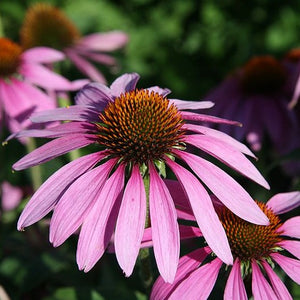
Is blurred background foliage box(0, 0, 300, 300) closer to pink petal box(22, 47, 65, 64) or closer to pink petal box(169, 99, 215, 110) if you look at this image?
pink petal box(22, 47, 65, 64)

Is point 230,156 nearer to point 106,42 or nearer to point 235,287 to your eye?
point 235,287

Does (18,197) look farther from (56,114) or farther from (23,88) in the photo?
(56,114)

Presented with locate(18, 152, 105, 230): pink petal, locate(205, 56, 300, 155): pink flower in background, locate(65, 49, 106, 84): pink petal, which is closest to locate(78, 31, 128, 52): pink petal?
locate(65, 49, 106, 84): pink petal

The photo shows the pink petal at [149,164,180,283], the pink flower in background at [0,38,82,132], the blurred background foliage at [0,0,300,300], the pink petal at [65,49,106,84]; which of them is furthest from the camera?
the blurred background foliage at [0,0,300,300]

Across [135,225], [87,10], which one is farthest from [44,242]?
[87,10]

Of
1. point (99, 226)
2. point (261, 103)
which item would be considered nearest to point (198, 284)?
point (99, 226)

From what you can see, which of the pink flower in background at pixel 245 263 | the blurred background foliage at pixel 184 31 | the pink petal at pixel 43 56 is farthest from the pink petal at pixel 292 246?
the blurred background foliage at pixel 184 31
